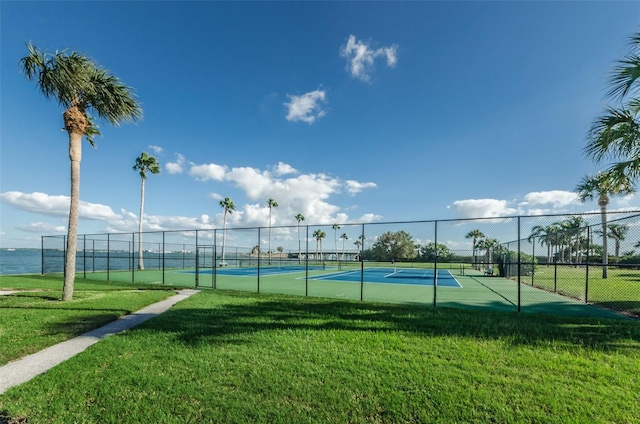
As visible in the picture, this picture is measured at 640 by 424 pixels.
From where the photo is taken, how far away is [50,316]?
7277mm

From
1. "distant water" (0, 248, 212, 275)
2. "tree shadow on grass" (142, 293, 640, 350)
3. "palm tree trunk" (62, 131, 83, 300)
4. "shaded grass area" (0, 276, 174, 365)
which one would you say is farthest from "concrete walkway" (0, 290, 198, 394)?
"distant water" (0, 248, 212, 275)

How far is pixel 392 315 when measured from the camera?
7.07m

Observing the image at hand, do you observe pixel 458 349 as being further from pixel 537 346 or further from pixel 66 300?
pixel 66 300

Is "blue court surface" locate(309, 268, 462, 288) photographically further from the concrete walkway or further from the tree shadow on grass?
the concrete walkway

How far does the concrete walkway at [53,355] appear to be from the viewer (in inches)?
156

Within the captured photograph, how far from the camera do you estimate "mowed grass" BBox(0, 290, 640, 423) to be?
9.97ft

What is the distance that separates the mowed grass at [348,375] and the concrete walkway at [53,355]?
9.9 inches

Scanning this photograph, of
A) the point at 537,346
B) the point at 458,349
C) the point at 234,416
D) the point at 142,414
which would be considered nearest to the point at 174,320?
the point at 142,414

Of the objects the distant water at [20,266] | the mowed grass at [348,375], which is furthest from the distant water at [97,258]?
the mowed grass at [348,375]

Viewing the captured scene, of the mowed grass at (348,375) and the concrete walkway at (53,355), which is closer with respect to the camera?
the mowed grass at (348,375)

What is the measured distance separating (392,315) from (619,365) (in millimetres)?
3812

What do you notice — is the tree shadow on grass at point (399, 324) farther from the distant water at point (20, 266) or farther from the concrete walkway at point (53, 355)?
the distant water at point (20, 266)

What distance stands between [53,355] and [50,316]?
3374 millimetres

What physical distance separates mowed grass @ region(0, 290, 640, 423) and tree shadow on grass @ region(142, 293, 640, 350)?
41mm
